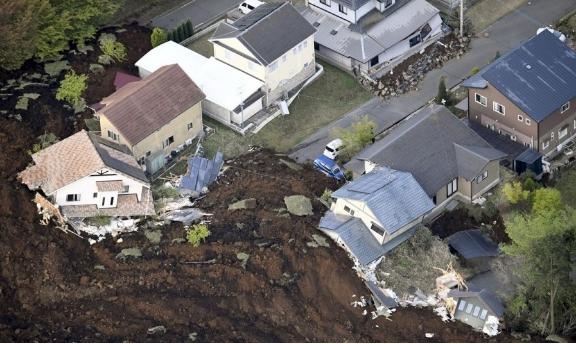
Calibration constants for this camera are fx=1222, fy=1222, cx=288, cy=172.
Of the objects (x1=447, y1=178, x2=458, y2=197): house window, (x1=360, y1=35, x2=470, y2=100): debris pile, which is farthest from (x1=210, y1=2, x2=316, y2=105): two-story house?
(x1=447, y1=178, x2=458, y2=197): house window

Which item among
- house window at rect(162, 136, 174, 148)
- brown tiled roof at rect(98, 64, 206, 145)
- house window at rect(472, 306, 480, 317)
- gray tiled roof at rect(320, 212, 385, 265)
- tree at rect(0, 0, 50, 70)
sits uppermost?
tree at rect(0, 0, 50, 70)

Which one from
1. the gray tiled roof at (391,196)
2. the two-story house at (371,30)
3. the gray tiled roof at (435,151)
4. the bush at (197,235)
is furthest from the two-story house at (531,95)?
the bush at (197,235)

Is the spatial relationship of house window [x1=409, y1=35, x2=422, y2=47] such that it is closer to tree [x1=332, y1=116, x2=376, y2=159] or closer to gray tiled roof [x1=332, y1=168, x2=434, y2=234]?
tree [x1=332, y1=116, x2=376, y2=159]

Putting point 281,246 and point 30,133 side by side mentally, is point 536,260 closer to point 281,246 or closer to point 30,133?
point 281,246

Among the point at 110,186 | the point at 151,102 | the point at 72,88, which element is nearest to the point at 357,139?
the point at 151,102

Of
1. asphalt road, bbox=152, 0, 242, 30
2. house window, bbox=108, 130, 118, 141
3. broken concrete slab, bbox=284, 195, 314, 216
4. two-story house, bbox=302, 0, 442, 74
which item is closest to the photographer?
broken concrete slab, bbox=284, 195, 314, 216

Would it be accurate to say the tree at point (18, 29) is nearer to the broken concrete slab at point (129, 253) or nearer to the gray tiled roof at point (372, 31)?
the broken concrete slab at point (129, 253)
